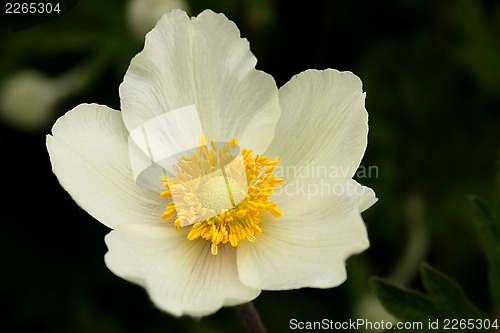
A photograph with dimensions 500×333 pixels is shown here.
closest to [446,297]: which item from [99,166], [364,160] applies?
[99,166]

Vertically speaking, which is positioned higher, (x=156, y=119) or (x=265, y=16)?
(x=265, y=16)

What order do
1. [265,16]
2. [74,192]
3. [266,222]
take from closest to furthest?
[74,192] → [266,222] → [265,16]

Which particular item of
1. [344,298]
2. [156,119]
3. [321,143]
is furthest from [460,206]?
[156,119]

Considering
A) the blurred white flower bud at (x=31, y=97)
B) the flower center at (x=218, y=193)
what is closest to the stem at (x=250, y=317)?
the flower center at (x=218, y=193)

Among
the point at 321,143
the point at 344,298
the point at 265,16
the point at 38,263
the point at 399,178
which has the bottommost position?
the point at 344,298

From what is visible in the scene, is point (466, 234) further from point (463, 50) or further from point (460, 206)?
point (463, 50)

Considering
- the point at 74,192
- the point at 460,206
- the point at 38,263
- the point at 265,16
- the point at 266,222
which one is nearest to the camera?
the point at 74,192

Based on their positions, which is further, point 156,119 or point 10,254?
point 10,254

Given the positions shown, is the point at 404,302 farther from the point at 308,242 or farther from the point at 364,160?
the point at 364,160
